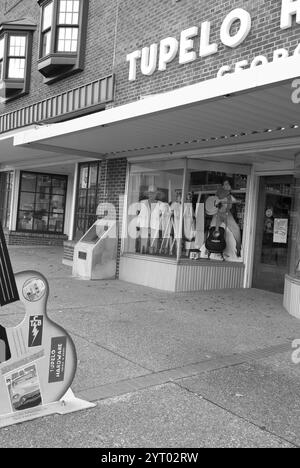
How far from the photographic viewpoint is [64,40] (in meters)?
13.1

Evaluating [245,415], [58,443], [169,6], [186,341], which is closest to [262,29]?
[169,6]

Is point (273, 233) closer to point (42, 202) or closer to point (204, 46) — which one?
point (204, 46)

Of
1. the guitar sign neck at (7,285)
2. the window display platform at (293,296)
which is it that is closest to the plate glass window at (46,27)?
the window display platform at (293,296)

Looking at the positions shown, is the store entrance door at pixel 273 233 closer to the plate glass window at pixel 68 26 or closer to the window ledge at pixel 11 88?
the plate glass window at pixel 68 26

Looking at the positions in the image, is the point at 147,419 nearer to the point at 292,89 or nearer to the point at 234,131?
the point at 292,89

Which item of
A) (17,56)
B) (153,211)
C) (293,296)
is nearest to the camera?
(293,296)

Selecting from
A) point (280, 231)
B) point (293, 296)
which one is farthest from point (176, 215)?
point (293, 296)

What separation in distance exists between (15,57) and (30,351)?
1427cm

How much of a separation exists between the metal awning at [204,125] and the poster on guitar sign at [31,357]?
3.07 meters

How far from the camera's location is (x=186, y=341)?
5973 millimetres

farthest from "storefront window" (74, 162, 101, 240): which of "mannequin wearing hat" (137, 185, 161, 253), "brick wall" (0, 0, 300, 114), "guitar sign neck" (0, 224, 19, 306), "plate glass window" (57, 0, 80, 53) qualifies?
"guitar sign neck" (0, 224, 19, 306)

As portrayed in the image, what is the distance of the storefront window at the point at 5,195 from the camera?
17750 millimetres

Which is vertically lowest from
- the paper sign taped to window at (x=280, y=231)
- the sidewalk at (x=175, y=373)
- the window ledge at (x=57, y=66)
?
the sidewalk at (x=175, y=373)

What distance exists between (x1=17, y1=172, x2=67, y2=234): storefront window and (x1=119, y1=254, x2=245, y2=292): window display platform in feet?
26.0
